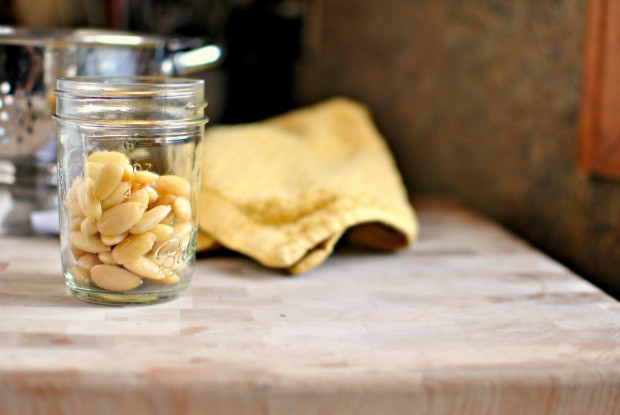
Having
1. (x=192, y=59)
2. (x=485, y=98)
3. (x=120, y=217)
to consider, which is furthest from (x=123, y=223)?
(x=485, y=98)

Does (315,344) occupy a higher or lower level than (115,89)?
lower

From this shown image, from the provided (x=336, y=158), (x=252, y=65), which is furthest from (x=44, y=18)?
(x=336, y=158)

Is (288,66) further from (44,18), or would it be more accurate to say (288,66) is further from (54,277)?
(54,277)

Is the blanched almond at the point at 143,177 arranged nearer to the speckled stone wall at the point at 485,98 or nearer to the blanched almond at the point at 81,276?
the blanched almond at the point at 81,276

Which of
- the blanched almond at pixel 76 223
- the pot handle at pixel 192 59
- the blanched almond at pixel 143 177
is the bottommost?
the blanched almond at pixel 76 223

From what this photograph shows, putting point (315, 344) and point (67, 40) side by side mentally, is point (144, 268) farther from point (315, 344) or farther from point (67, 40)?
point (67, 40)

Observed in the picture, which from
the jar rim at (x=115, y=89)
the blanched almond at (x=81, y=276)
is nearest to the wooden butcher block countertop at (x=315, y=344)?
the blanched almond at (x=81, y=276)

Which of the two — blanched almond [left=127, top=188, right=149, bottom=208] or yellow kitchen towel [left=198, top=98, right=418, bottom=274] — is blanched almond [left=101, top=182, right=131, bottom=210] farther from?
yellow kitchen towel [left=198, top=98, right=418, bottom=274]
